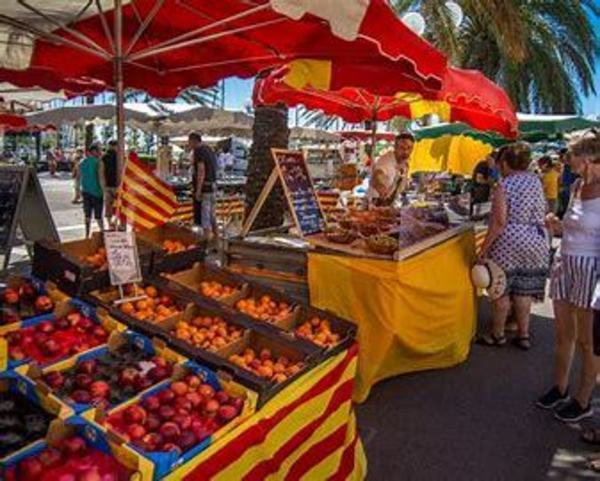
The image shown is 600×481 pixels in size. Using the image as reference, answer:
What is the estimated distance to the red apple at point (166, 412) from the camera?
2.17 metres

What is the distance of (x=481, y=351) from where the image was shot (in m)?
5.39

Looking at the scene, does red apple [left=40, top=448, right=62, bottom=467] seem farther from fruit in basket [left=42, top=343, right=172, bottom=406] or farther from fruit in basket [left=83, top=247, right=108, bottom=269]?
fruit in basket [left=83, top=247, right=108, bottom=269]

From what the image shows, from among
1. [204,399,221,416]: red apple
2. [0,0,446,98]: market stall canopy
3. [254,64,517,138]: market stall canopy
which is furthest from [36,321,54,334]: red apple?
[254,64,517,138]: market stall canopy

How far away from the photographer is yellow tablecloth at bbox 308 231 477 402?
4.07m

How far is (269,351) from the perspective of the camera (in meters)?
2.94

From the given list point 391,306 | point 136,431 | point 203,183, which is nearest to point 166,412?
point 136,431

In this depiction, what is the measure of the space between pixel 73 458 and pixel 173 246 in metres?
2.29

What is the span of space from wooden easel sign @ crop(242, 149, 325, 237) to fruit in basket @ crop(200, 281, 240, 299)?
1.26m

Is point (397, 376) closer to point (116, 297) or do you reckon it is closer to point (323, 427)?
point (323, 427)

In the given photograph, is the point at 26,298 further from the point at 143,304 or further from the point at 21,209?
the point at 21,209

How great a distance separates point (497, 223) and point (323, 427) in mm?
2896

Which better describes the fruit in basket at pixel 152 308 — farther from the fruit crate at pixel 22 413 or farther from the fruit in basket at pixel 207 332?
the fruit crate at pixel 22 413

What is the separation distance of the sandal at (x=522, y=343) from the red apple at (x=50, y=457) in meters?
4.59

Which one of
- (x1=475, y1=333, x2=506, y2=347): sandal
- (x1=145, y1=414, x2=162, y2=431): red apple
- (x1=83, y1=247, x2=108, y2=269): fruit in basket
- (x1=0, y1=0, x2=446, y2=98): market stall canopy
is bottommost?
(x1=475, y1=333, x2=506, y2=347): sandal
